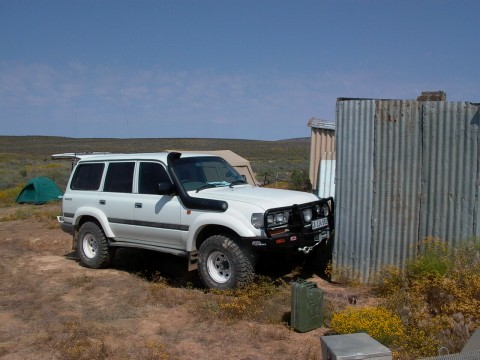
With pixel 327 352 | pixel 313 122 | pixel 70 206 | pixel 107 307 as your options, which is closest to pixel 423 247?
pixel 327 352

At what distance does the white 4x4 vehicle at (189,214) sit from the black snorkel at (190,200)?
1 centimetres

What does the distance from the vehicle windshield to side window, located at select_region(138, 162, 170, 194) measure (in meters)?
0.22

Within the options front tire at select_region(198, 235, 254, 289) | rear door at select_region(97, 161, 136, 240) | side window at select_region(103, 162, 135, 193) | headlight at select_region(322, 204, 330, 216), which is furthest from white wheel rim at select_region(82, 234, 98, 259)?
headlight at select_region(322, 204, 330, 216)

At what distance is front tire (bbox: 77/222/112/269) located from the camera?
898 cm

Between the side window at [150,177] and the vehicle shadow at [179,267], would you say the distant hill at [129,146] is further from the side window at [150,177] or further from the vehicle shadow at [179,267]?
the side window at [150,177]

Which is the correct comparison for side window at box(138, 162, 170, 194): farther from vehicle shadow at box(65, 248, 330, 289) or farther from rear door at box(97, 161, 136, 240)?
vehicle shadow at box(65, 248, 330, 289)

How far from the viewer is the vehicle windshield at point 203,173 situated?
8.02 m

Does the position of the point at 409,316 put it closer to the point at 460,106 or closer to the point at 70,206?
the point at 460,106

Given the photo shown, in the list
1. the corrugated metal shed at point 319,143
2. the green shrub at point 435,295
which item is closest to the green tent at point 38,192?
the corrugated metal shed at point 319,143

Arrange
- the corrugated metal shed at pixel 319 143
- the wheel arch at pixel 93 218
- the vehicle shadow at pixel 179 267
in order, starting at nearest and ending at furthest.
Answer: the vehicle shadow at pixel 179 267
the wheel arch at pixel 93 218
the corrugated metal shed at pixel 319 143

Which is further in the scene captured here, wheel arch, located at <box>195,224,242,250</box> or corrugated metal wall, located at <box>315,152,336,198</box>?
corrugated metal wall, located at <box>315,152,336,198</box>

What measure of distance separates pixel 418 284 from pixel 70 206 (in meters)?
5.99

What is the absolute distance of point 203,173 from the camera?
8.31 m

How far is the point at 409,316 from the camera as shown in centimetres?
568
